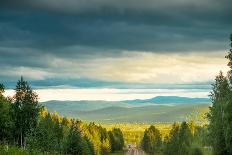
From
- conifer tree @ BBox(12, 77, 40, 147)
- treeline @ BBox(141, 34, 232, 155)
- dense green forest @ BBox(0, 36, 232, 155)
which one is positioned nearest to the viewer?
treeline @ BBox(141, 34, 232, 155)

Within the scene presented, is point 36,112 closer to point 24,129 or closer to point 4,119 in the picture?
point 24,129

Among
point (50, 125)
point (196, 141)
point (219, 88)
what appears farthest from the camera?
point (50, 125)

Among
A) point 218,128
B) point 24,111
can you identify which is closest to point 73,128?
point 24,111

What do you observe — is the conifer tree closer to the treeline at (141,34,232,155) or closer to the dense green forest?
the dense green forest

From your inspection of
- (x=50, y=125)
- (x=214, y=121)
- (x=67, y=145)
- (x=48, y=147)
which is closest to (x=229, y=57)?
(x=214, y=121)

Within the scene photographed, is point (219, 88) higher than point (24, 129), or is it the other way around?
point (219, 88)

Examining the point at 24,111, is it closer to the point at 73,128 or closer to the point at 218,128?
the point at 73,128

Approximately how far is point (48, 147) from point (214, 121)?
2882cm

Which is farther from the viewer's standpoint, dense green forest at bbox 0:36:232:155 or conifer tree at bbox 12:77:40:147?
conifer tree at bbox 12:77:40:147

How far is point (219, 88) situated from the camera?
292 feet

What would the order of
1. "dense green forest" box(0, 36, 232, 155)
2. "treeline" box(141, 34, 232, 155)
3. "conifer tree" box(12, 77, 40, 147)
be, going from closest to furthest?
"treeline" box(141, 34, 232, 155) < "dense green forest" box(0, 36, 232, 155) < "conifer tree" box(12, 77, 40, 147)

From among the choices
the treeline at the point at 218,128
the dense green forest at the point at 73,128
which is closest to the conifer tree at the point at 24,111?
the dense green forest at the point at 73,128

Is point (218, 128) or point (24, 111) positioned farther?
point (24, 111)

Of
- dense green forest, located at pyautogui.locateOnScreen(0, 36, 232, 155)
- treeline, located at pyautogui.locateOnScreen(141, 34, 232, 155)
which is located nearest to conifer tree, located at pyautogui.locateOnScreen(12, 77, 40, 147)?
dense green forest, located at pyautogui.locateOnScreen(0, 36, 232, 155)
